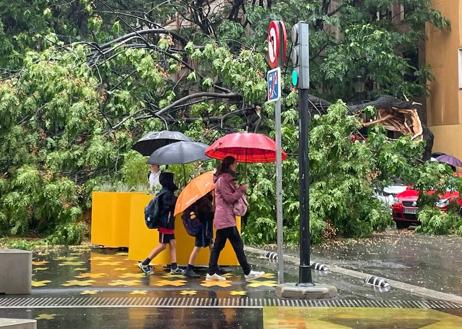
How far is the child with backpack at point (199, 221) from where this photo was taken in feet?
32.7

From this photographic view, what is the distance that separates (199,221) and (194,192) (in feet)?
1.69

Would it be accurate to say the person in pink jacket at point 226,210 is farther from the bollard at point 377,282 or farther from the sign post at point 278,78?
the bollard at point 377,282

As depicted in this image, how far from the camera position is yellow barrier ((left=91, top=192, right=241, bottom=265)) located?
35.2 ft

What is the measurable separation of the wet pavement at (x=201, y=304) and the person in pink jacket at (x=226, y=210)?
0.45 m

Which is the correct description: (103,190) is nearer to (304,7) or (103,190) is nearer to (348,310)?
(348,310)

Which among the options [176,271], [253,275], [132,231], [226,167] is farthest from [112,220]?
[226,167]

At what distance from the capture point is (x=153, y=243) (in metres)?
11.0

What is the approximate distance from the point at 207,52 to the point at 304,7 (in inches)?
224

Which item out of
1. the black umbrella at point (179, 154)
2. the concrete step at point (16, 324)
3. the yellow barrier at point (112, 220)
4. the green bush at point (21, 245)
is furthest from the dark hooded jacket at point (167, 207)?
the concrete step at point (16, 324)

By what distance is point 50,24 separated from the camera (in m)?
21.4

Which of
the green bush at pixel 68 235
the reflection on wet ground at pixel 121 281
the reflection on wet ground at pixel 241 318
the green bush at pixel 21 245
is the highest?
the green bush at pixel 68 235

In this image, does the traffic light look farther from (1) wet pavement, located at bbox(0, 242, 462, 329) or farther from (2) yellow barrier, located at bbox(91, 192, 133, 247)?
(2) yellow barrier, located at bbox(91, 192, 133, 247)

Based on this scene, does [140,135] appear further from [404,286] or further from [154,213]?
[404,286]

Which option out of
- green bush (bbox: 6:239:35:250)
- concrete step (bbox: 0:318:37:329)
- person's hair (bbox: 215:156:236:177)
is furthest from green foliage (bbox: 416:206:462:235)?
concrete step (bbox: 0:318:37:329)
